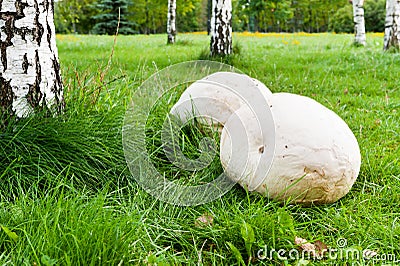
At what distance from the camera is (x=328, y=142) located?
2400mm

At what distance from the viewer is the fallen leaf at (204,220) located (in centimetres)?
215

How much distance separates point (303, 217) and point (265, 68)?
15.8ft

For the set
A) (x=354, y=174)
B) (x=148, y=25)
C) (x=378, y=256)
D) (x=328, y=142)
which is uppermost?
(x=148, y=25)

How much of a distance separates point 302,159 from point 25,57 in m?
1.81

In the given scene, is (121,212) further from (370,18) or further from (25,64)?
(370,18)

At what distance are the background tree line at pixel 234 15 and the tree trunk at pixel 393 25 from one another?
17.3m

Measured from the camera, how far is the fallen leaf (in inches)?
84.5

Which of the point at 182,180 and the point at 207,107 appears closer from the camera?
the point at 182,180

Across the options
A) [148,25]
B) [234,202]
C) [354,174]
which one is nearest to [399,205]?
[354,174]

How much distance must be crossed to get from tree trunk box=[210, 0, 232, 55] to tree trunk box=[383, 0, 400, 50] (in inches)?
163

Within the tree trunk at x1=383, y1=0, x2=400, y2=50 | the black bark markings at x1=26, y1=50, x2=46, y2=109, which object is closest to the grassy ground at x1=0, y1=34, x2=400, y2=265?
the black bark markings at x1=26, y1=50, x2=46, y2=109

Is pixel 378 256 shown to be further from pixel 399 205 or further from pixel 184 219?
pixel 184 219

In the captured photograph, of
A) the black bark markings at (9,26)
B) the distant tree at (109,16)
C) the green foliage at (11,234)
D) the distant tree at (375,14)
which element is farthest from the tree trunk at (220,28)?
the distant tree at (375,14)

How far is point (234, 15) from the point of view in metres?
47.2
